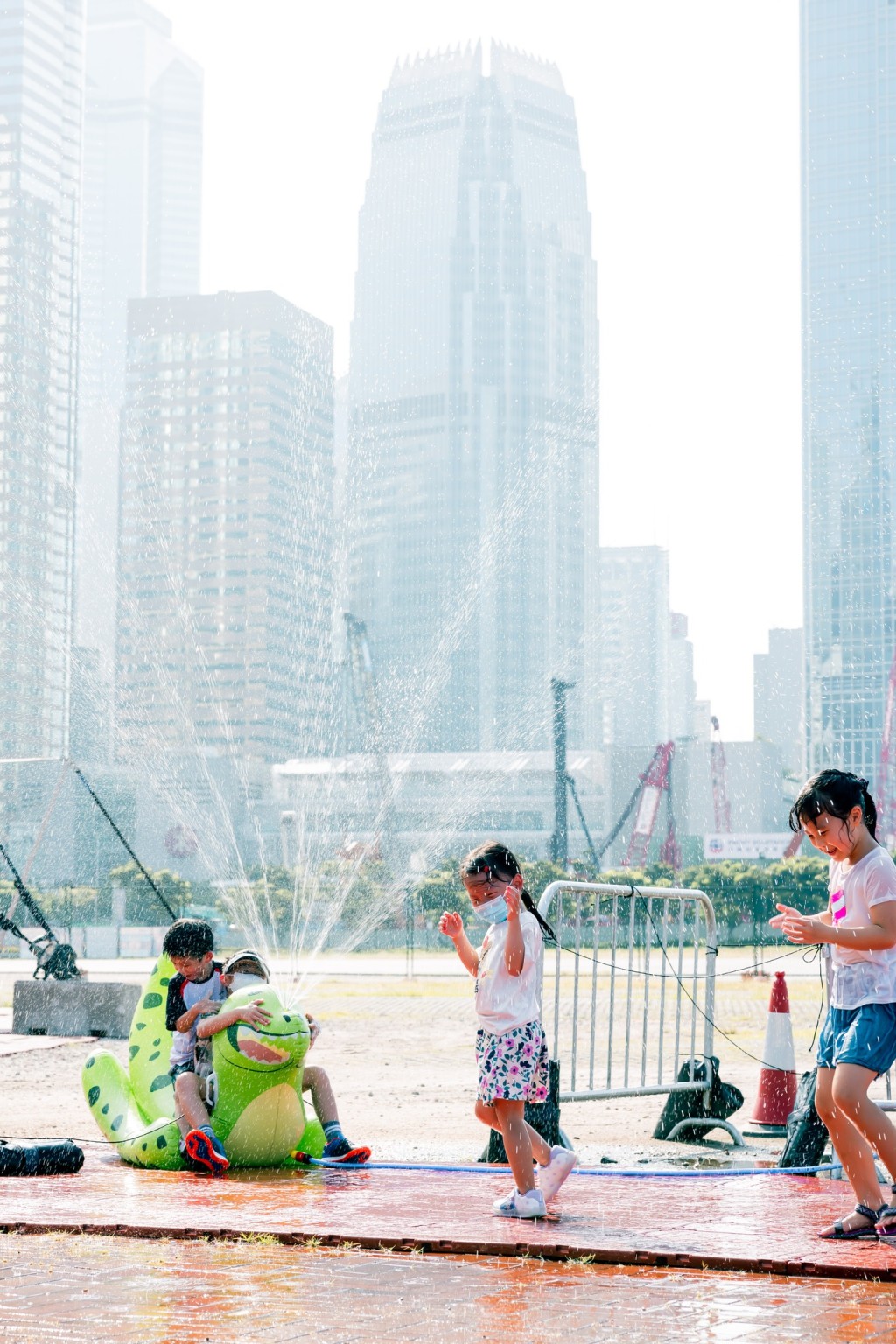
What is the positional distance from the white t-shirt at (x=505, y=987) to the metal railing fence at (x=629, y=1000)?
0.93 metres

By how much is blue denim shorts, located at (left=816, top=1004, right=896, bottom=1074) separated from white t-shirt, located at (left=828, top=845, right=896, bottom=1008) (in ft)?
0.10

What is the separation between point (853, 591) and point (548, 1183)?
121 m

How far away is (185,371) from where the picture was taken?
98.2m

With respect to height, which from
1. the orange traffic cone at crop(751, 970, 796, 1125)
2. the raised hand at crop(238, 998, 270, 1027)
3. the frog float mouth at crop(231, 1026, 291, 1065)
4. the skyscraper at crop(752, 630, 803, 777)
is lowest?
the orange traffic cone at crop(751, 970, 796, 1125)

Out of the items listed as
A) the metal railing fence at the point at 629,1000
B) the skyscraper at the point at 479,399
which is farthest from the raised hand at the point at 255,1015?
the skyscraper at the point at 479,399

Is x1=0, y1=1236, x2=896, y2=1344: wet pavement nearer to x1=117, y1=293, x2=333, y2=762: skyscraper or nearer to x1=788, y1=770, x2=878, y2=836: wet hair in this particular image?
x1=788, y1=770, x2=878, y2=836: wet hair

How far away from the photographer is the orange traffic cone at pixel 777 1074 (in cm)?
970

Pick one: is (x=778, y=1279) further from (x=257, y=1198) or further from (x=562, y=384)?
(x=562, y=384)

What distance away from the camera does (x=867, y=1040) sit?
502 cm

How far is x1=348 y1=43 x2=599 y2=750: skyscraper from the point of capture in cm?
11425

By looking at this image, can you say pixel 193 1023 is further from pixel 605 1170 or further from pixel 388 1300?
pixel 388 1300

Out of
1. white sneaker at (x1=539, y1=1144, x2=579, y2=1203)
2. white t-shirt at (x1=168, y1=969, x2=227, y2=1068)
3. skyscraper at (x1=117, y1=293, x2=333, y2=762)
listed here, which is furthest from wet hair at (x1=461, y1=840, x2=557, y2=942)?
skyscraper at (x1=117, y1=293, x2=333, y2=762)

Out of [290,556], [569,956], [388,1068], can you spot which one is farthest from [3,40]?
[388,1068]

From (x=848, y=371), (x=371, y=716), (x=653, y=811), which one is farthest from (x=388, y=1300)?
(x=848, y=371)
